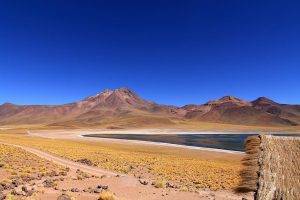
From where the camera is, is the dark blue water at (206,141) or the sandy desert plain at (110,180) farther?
the dark blue water at (206,141)

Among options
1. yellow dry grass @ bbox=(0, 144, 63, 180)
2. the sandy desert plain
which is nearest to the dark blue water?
the sandy desert plain

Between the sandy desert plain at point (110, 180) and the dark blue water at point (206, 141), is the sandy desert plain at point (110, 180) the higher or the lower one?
the lower one

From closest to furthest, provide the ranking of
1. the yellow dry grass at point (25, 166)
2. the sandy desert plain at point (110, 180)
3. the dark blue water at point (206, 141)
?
the sandy desert plain at point (110, 180) < the yellow dry grass at point (25, 166) < the dark blue water at point (206, 141)

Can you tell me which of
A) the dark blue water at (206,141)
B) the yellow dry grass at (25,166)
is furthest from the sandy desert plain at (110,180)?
the dark blue water at (206,141)

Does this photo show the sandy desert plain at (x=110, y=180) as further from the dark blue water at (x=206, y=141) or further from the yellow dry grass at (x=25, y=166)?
the dark blue water at (x=206, y=141)

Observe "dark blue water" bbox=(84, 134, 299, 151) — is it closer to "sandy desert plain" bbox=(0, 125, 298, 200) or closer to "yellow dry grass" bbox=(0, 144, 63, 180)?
"sandy desert plain" bbox=(0, 125, 298, 200)

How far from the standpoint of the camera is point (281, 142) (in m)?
13.6

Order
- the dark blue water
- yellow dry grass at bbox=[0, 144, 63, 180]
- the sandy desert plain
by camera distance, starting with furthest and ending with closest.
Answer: the dark blue water, yellow dry grass at bbox=[0, 144, 63, 180], the sandy desert plain

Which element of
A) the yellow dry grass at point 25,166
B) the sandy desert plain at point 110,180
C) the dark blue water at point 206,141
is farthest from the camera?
the dark blue water at point 206,141

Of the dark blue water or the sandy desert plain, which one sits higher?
the dark blue water

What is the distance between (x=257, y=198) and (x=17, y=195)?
15.6m

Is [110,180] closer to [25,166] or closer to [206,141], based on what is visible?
[25,166]

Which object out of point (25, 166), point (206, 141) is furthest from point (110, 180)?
point (206, 141)

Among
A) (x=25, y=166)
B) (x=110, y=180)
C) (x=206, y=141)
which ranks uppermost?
(x=206, y=141)
